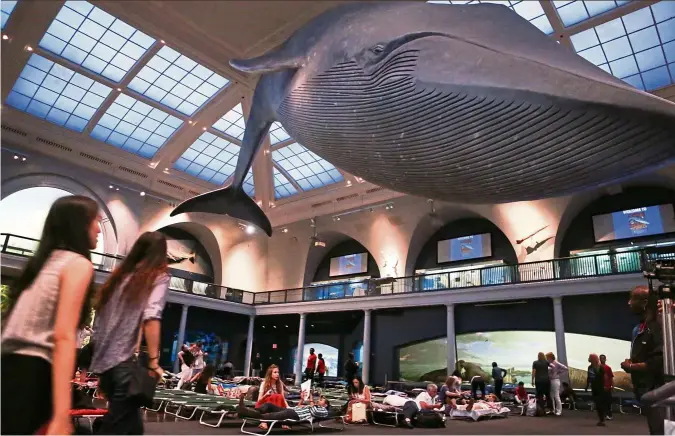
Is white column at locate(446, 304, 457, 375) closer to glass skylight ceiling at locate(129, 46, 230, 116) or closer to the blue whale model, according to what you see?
glass skylight ceiling at locate(129, 46, 230, 116)

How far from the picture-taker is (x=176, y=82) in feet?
67.6

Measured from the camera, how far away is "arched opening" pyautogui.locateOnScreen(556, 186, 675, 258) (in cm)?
1748

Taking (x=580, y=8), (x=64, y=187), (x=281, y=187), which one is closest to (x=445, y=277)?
(x=281, y=187)

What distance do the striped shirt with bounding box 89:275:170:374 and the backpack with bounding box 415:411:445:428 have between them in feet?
24.9


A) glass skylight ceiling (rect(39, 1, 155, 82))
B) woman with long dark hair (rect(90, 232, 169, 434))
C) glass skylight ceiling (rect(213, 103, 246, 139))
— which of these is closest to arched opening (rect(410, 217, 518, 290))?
glass skylight ceiling (rect(213, 103, 246, 139))

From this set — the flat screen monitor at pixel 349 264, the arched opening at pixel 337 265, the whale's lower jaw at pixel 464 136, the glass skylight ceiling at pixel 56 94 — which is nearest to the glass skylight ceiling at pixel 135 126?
the glass skylight ceiling at pixel 56 94

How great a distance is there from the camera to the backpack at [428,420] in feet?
27.6

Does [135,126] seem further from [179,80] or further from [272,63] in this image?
[272,63]

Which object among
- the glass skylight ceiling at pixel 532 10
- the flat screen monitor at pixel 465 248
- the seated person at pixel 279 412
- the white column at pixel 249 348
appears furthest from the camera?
the white column at pixel 249 348

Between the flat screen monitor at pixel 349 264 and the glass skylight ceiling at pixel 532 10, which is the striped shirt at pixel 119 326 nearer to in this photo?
the glass skylight ceiling at pixel 532 10

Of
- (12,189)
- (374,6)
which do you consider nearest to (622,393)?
Answer: (374,6)

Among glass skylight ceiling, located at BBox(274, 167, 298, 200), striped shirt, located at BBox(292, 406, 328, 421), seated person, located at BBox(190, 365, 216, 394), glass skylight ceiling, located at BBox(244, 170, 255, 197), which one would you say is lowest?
striped shirt, located at BBox(292, 406, 328, 421)

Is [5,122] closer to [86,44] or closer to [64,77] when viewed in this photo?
[64,77]

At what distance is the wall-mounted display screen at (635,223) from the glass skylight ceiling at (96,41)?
1973 cm
